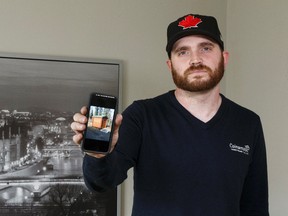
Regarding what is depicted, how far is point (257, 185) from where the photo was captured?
1149 mm

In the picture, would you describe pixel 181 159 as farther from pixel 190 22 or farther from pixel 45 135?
pixel 45 135

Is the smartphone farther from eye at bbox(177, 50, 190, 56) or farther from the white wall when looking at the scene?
the white wall

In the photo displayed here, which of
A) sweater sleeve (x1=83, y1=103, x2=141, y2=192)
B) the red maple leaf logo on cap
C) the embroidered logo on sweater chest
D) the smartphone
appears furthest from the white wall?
the smartphone

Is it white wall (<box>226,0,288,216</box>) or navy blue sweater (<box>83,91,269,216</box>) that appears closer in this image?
navy blue sweater (<box>83,91,269,216</box>)

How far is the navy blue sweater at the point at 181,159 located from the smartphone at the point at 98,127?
156 millimetres

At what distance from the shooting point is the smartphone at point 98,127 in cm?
74

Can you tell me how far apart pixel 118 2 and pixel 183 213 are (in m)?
1.10

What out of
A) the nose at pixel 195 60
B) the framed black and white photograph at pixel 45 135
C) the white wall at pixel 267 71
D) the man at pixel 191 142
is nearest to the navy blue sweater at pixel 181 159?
the man at pixel 191 142

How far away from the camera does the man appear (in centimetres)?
96

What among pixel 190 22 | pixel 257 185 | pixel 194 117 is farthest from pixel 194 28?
pixel 257 185

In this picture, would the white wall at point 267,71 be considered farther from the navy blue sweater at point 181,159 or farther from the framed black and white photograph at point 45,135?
the framed black and white photograph at point 45,135

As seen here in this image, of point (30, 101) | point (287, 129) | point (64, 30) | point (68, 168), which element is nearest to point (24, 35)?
point (64, 30)

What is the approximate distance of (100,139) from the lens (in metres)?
0.74

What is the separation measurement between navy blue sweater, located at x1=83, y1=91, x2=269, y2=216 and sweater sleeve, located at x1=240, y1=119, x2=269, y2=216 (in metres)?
0.07
